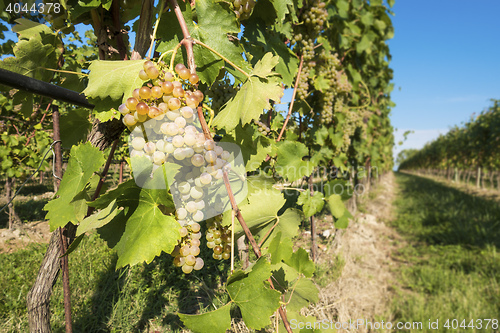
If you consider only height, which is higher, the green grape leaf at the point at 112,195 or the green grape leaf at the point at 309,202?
the green grape leaf at the point at 112,195

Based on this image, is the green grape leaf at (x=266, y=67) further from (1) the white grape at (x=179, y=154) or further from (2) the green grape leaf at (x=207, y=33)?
(1) the white grape at (x=179, y=154)

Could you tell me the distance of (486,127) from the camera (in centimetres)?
1276

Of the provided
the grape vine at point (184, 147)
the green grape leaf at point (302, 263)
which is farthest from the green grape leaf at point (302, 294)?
the green grape leaf at point (302, 263)

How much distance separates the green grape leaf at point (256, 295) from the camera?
73cm

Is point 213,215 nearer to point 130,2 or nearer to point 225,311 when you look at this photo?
point 225,311

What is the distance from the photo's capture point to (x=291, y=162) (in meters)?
1.83

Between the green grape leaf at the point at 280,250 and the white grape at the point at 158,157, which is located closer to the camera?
the white grape at the point at 158,157

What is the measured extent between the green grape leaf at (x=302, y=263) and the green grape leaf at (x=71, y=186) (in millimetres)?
775

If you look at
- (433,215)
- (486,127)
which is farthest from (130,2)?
(486,127)

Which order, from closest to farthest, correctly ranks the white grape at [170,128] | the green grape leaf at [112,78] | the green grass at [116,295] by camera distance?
1. the white grape at [170,128]
2. the green grape leaf at [112,78]
3. the green grass at [116,295]

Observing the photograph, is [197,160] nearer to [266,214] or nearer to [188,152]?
[188,152]

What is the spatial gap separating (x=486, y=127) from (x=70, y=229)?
649 inches

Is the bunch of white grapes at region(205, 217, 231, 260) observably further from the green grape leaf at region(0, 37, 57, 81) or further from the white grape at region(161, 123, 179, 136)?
the green grape leaf at region(0, 37, 57, 81)

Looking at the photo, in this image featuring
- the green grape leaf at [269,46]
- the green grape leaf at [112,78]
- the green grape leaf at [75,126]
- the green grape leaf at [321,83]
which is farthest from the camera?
the green grape leaf at [321,83]
